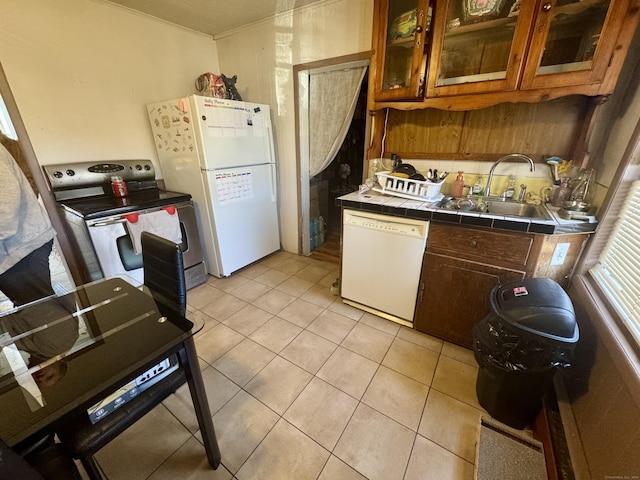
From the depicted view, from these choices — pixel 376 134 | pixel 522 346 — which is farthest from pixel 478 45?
pixel 522 346

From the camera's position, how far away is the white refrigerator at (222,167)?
2141mm

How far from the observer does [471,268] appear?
5.09ft

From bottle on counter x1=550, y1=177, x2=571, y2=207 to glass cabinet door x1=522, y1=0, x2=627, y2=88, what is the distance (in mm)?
556

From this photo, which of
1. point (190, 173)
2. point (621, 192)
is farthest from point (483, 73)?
point (190, 173)

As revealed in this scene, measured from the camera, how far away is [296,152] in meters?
2.72

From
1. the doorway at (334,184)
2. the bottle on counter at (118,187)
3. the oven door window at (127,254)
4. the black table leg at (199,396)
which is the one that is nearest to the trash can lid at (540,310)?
the black table leg at (199,396)

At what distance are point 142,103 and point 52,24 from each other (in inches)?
26.5

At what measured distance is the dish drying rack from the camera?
5.75 feet

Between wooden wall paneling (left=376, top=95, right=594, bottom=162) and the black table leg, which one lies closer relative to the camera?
the black table leg

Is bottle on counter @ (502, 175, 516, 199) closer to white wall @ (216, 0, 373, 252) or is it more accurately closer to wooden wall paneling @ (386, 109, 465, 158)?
wooden wall paneling @ (386, 109, 465, 158)

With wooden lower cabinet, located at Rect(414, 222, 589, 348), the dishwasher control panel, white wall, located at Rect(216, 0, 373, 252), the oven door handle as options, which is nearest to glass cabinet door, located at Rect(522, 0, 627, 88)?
wooden lower cabinet, located at Rect(414, 222, 589, 348)

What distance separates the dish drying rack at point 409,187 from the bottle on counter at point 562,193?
65 cm

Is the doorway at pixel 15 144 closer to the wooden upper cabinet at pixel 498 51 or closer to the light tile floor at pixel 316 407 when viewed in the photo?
the light tile floor at pixel 316 407

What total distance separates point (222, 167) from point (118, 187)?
0.86 metres
